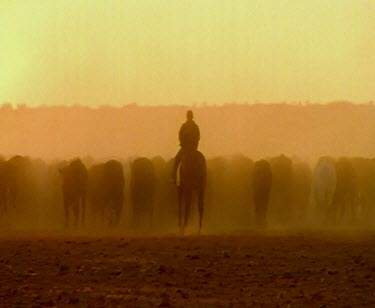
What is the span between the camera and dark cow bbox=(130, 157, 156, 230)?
2905 centimetres

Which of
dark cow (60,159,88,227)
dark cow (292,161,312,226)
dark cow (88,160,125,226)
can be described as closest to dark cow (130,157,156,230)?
dark cow (88,160,125,226)

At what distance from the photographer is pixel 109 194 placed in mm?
29391

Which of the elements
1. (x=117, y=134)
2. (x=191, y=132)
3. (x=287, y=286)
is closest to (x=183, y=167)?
(x=191, y=132)

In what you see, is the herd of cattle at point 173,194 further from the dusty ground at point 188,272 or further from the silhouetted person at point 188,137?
the dusty ground at point 188,272

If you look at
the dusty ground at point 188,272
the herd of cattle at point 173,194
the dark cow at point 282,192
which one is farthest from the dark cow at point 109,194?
the dusty ground at point 188,272

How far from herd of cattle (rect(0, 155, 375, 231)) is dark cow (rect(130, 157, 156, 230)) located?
1.0 inches

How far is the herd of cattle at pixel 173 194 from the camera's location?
95.6 ft

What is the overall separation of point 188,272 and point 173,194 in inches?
464

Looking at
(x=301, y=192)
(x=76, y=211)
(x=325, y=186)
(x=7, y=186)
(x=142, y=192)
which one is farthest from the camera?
(x=301, y=192)

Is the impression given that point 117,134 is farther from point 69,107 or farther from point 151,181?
point 151,181

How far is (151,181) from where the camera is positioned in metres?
29.4

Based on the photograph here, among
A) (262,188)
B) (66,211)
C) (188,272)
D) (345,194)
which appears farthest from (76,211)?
(188,272)

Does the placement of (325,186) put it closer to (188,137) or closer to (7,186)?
(188,137)

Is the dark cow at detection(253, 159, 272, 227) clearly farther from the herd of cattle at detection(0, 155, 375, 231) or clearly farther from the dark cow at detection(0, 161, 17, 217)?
the dark cow at detection(0, 161, 17, 217)
